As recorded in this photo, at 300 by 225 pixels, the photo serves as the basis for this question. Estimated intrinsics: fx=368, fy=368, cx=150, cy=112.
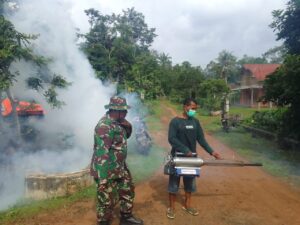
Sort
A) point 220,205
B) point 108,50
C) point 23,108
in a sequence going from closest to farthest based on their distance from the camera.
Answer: point 220,205 → point 23,108 → point 108,50

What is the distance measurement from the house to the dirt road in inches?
1258

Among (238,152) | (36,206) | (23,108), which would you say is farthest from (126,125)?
(238,152)

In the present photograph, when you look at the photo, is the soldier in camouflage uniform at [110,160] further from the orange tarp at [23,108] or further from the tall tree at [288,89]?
the tall tree at [288,89]

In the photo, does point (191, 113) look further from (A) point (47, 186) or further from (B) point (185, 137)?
(A) point (47, 186)

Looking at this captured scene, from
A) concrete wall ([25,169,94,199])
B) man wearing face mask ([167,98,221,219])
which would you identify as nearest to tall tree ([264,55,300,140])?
man wearing face mask ([167,98,221,219])

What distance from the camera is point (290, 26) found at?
12.5 meters

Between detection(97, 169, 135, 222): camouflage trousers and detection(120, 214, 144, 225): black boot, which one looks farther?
detection(120, 214, 144, 225): black boot

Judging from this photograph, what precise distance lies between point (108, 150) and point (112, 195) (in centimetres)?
66

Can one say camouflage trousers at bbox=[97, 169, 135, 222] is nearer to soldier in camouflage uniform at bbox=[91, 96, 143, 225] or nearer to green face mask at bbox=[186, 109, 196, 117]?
soldier in camouflage uniform at bbox=[91, 96, 143, 225]

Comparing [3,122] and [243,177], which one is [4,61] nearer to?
[3,122]

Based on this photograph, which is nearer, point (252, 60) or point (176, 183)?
point (176, 183)

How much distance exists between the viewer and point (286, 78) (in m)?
10.2

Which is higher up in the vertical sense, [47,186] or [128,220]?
[47,186]

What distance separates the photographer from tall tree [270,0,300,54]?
40.2 feet
